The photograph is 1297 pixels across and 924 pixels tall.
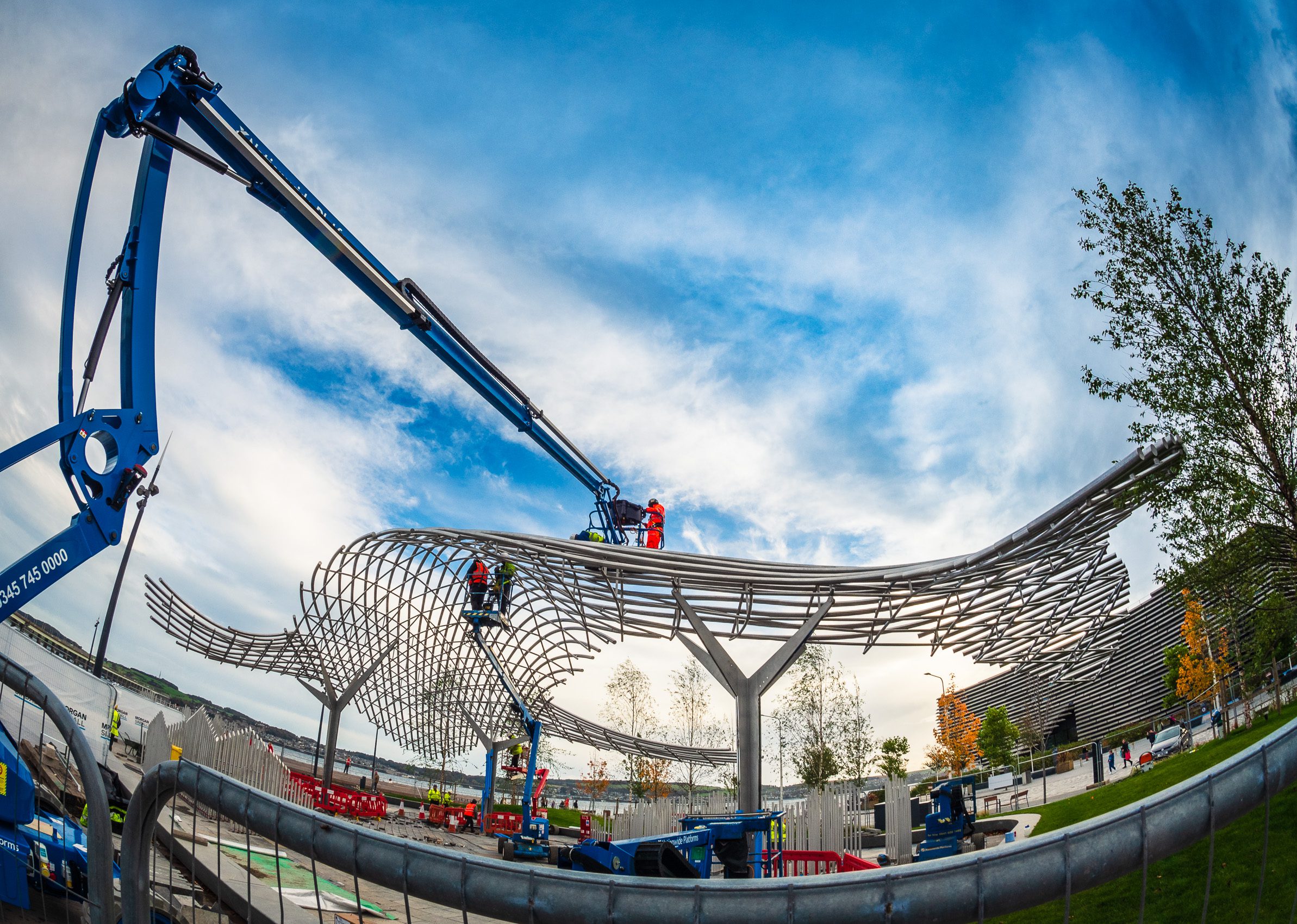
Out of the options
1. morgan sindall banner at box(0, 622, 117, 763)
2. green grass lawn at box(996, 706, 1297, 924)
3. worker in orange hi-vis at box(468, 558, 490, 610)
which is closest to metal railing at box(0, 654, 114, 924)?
green grass lawn at box(996, 706, 1297, 924)

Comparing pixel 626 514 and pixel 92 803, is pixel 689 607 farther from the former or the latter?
pixel 92 803

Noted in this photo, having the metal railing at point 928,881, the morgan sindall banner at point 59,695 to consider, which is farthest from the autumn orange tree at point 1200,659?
the morgan sindall banner at point 59,695

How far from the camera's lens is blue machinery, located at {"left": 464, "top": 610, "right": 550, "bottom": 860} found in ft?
72.0

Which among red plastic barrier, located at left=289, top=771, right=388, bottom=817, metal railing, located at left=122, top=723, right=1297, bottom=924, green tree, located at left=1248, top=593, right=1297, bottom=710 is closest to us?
metal railing, located at left=122, top=723, right=1297, bottom=924

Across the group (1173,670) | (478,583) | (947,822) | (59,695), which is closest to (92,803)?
(947,822)

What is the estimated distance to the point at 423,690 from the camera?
114 ft

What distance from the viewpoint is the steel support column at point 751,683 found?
18.5m

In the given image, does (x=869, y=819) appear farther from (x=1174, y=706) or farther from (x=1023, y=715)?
(x=1023, y=715)

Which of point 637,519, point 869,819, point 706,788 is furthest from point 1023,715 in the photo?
point 637,519

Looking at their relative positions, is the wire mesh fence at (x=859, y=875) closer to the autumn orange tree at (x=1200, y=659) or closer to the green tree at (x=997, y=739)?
the autumn orange tree at (x=1200, y=659)

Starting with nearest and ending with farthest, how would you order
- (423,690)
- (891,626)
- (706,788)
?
(891,626)
(423,690)
(706,788)

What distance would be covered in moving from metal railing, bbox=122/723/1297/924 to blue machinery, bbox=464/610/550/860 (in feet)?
68.6

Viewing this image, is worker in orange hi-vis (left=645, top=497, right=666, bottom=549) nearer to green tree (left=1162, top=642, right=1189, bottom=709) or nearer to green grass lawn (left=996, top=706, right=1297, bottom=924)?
green grass lawn (left=996, top=706, right=1297, bottom=924)

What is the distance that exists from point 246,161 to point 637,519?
19104 millimetres
